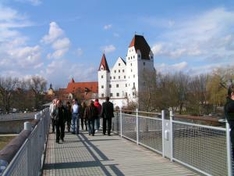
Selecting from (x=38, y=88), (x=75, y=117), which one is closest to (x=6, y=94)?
(x=38, y=88)

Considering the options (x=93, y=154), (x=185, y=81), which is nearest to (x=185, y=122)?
(x=93, y=154)

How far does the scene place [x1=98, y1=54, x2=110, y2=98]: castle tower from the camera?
5989 inches

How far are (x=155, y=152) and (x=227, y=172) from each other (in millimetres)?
5228

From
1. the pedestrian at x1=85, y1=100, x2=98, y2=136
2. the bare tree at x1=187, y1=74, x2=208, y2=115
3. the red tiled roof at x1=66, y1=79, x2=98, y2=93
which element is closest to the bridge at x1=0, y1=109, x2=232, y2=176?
the pedestrian at x1=85, y1=100, x2=98, y2=136

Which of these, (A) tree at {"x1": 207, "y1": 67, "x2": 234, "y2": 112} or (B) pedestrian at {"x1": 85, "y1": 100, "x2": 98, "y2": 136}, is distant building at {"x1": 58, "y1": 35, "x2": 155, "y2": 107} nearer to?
(A) tree at {"x1": 207, "y1": 67, "x2": 234, "y2": 112}

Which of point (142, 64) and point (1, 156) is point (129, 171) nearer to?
point (1, 156)

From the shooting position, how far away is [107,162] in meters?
11.0

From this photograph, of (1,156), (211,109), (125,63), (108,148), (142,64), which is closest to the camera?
(1,156)

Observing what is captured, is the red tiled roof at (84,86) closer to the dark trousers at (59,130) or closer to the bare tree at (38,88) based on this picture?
the bare tree at (38,88)

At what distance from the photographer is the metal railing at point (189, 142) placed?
786 cm

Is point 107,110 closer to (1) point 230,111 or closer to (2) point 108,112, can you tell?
(2) point 108,112

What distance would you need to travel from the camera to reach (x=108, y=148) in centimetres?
1418

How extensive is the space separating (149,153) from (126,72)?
138 metres

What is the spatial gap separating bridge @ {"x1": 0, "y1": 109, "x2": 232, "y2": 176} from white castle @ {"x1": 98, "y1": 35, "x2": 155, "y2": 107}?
12292 cm
